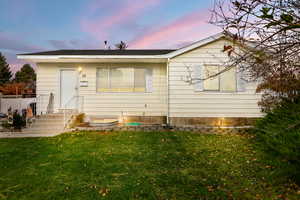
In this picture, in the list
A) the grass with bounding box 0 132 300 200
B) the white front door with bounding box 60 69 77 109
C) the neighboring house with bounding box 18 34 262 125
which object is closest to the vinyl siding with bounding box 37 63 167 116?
the neighboring house with bounding box 18 34 262 125

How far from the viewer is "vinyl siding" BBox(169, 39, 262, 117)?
8.61 m

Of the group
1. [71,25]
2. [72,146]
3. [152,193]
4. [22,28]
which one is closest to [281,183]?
[152,193]

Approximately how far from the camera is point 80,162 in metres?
4.25

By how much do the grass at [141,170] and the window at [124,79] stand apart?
12.5 feet

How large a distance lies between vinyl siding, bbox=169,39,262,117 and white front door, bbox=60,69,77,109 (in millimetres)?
4822

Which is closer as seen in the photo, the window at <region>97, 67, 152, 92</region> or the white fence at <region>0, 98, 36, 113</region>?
the window at <region>97, 67, 152, 92</region>

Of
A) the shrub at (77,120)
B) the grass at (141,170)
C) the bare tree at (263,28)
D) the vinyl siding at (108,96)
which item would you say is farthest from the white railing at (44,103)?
the bare tree at (263,28)

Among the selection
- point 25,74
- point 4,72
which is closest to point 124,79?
point 4,72

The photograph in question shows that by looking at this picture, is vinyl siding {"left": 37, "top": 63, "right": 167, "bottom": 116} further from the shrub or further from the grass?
the grass

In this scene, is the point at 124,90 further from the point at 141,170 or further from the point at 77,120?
the point at 141,170

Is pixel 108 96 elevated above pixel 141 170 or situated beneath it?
elevated above

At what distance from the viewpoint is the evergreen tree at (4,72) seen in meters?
39.9

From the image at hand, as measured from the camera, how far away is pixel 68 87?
30.9ft

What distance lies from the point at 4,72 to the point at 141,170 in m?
48.7
